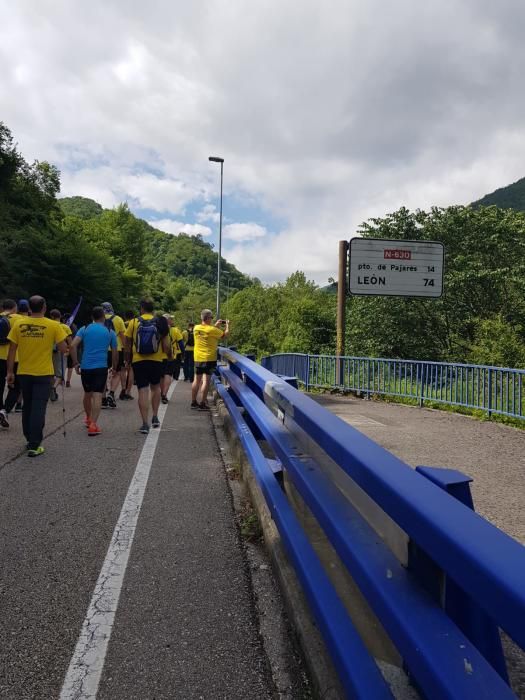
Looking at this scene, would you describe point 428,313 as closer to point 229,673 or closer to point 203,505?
point 203,505

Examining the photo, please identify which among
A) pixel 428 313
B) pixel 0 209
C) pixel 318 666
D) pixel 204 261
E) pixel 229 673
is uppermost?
pixel 204 261

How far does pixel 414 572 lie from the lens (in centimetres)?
151

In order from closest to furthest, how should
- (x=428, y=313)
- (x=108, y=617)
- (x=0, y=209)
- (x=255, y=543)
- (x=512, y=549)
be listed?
1. (x=512, y=549)
2. (x=108, y=617)
3. (x=255, y=543)
4. (x=428, y=313)
5. (x=0, y=209)

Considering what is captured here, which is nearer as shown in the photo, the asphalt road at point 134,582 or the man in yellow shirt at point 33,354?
the asphalt road at point 134,582

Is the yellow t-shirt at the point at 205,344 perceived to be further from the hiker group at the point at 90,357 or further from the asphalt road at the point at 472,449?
the asphalt road at the point at 472,449

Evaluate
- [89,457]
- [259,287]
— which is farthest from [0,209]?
[259,287]

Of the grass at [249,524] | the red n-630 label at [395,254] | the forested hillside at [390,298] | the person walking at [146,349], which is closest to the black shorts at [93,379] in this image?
the person walking at [146,349]

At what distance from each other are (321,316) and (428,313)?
886 inches

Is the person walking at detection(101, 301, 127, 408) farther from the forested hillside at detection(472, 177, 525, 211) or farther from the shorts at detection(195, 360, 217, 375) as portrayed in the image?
the forested hillside at detection(472, 177, 525, 211)

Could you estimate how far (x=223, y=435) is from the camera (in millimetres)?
7129

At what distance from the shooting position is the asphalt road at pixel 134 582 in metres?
2.17

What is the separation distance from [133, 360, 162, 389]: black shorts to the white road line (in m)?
2.73

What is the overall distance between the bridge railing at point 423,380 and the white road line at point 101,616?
646 cm

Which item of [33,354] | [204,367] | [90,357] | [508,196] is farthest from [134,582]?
[508,196]
